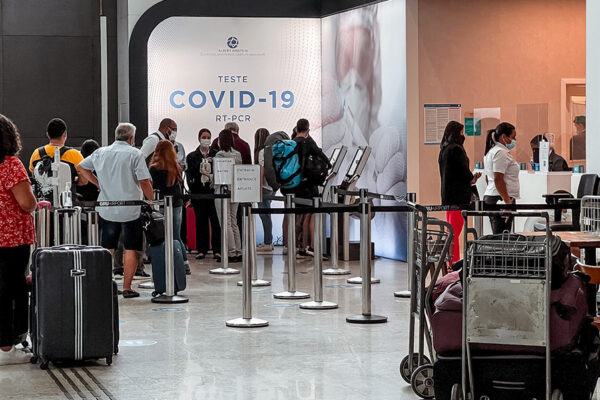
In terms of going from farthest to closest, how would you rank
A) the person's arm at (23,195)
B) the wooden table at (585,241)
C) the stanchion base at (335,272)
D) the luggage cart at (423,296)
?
1. the stanchion base at (335,272)
2. the person's arm at (23,195)
3. the wooden table at (585,241)
4. the luggage cart at (423,296)

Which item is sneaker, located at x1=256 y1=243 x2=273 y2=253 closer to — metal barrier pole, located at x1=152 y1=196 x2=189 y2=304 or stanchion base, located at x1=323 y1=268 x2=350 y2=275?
stanchion base, located at x1=323 y1=268 x2=350 y2=275

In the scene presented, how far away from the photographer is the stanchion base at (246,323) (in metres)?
8.08

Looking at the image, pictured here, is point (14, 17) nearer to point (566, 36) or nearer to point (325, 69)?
point (325, 69)

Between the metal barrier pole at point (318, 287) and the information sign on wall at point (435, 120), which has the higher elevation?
Answer: the information sign on wall at point (435, 120)

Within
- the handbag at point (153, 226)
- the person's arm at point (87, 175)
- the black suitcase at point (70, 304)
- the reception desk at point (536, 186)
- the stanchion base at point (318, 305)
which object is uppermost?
the person's arm at point (87, 175)

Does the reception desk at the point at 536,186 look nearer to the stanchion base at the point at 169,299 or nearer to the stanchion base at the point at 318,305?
the stanchion base at the point at 318,305

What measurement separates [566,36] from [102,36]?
244 inches

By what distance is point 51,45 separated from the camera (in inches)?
604

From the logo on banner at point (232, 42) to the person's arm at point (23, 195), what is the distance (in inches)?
318

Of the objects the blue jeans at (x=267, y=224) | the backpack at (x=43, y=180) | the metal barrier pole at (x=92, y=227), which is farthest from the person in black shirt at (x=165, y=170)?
the blue jeans at (x=267, y=224)

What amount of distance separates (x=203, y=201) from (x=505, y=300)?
8.56 meters

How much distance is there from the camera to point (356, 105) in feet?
44.9

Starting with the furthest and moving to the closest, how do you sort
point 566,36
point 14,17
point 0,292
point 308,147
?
point 14,17 < point 566,36 < point 308,147 < point 0,292

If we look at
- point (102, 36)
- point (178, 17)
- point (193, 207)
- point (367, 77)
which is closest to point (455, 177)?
point (367, 77)
